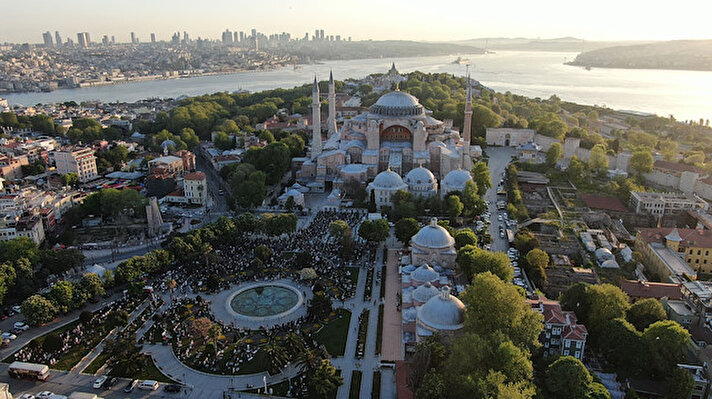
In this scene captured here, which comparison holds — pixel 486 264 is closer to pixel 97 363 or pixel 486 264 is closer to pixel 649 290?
pixel 649 290

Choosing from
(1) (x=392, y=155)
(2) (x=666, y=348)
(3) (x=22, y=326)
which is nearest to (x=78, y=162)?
(3) (x=22, y=326)

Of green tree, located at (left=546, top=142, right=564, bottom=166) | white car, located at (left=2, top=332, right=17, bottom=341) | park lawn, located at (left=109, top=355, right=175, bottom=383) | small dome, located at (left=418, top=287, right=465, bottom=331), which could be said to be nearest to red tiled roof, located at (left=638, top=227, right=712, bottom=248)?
small dome, located at (left=418, top=287, right=465, bottom=331)

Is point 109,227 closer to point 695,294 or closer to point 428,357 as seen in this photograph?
point 428,357

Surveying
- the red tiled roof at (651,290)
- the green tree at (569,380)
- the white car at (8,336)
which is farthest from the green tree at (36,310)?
the red tiled roof at (651,290)

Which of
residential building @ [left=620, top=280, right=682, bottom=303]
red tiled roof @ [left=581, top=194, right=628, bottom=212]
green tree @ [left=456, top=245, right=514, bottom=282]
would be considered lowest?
red tiled roof @ [left=581, top=194, right=628, bottom=212]

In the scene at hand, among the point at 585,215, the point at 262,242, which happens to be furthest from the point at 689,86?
the point at 262,242

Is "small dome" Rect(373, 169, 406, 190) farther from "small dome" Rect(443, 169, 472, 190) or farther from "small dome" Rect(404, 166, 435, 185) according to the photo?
"small dome" Rect(443, 169, 472, 190)

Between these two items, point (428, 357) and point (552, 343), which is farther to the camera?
point (552, 343)
